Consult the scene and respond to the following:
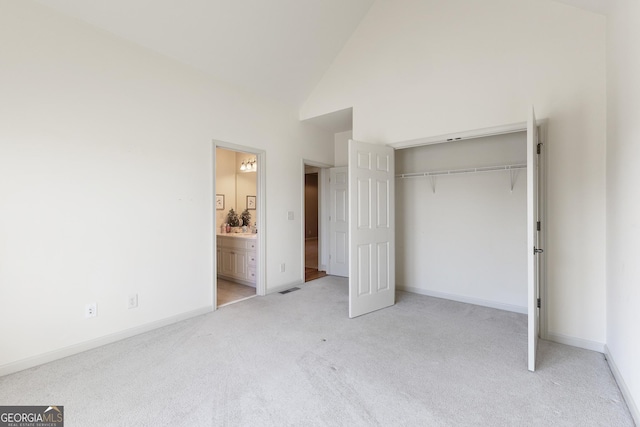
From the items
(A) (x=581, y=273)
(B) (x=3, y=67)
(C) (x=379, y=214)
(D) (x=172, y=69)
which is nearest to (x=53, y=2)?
Result: (B) (x=3, y=67)

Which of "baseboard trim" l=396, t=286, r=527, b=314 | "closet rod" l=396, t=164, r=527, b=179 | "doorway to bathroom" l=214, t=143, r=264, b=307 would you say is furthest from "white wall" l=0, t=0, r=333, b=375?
"baseboard trim" l=396, t=286, r=527, b=314

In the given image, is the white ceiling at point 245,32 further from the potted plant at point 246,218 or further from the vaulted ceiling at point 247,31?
the potted plant at point 246,218

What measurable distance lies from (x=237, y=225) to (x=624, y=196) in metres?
4.93

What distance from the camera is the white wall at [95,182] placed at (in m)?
2.32

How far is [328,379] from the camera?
7.20 feet

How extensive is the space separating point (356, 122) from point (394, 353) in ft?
9.37

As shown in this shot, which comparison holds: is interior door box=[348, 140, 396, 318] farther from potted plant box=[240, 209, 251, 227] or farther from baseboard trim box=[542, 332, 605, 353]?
potted plant box=[240, 209, 251, 227]

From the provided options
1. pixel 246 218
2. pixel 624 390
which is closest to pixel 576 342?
pixel 624 390

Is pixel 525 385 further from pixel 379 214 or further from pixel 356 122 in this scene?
pixel 356 122

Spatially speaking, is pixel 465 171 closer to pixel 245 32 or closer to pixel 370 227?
pixel 370 227

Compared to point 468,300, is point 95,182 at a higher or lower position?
higher

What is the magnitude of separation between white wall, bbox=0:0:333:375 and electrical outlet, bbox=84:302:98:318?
37 millimetres

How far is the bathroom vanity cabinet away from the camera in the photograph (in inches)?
182

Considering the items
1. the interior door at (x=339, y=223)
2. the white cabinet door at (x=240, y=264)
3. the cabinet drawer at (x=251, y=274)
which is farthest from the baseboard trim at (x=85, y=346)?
the interior door at (x=339, y=223)
